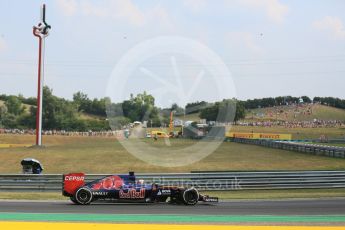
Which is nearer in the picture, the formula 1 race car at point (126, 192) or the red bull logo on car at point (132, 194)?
the formula 1 race car at point (126, 192)

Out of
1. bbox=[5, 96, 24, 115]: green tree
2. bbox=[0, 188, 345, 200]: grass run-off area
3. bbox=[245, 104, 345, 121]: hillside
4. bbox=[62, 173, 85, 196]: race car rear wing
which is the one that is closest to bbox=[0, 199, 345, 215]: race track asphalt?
bbox=[62, 173, 85, 196]: race car rear wing

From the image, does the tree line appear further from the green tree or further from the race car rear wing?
the race car rear wing

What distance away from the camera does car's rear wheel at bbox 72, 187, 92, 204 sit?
17.3 meters

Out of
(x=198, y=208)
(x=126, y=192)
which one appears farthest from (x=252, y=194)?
(x=126, y=192)

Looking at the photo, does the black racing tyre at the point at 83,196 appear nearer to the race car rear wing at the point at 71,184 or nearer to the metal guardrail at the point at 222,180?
the race car rear wing at the point at 71,184

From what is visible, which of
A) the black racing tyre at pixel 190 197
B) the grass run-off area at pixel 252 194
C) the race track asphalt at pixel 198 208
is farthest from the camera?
the grass run-off area at pixel 252 194

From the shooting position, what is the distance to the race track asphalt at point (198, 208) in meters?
15.0

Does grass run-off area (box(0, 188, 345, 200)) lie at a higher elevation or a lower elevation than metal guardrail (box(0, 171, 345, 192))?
lower

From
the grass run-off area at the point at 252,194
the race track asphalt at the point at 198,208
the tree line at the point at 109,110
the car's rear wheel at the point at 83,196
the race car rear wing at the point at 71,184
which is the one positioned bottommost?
the grass run-off area at the point at 252,194

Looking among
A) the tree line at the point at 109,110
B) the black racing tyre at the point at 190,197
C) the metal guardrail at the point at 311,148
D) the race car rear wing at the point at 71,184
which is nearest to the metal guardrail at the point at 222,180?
the tree line at the point at 109,110

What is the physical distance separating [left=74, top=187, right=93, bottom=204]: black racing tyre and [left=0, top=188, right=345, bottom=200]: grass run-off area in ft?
11.5

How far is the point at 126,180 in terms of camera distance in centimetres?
1756

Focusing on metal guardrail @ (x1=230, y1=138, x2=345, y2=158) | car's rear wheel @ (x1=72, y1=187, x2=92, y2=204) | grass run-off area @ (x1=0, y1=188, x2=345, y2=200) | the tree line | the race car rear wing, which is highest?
the tree line

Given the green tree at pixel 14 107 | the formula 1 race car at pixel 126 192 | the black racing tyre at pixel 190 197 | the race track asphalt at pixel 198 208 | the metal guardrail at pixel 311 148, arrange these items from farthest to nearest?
the green tree at pixel 14 107 → the metal guardrail at pixel 311 148 → the formula 1 race car at pixel 126 192 → the black racing tyre at pixel 190 197 → the race track asphalt at pixel 198 208
